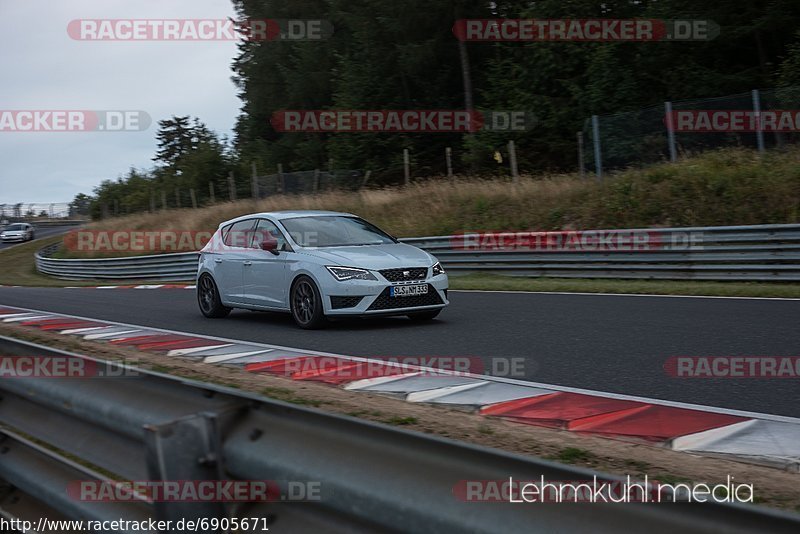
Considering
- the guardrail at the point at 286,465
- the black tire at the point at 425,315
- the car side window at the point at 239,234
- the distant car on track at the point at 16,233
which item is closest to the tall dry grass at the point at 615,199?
the black tire at the point at 425,315

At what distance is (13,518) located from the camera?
369 centimetres

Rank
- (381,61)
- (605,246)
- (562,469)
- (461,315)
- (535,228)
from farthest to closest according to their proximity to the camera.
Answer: (381,61) → (535,228) → (605,246) → (461,315) → (562,469)

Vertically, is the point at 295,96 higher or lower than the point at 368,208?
higher

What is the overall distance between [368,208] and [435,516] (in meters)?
27.7

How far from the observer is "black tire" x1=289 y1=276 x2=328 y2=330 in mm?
10547

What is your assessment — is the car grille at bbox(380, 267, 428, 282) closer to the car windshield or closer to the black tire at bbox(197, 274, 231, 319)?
the car windshield

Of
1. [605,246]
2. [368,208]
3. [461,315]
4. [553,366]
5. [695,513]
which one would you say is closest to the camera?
[695,513]

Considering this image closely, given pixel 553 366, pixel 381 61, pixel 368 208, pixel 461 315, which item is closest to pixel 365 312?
pixel 461 315

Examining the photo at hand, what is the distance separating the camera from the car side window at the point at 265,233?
11.5 meters

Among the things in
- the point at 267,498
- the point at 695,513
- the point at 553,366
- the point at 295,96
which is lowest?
the point at 553,366

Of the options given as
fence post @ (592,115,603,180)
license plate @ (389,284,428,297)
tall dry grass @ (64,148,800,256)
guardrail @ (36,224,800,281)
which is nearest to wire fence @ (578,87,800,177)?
fence post @ (592,115,603,180)

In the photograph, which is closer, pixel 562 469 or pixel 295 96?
pixel 562 469

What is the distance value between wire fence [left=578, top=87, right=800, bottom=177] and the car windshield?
11375 mm

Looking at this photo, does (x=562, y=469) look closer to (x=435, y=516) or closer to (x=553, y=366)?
(x=435, y=516)
